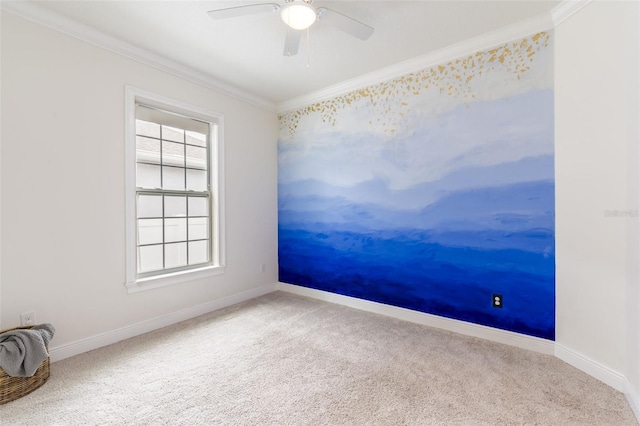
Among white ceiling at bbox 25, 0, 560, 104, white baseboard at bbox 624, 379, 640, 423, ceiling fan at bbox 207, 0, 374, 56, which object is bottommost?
white baseboard at bbox 624, 379, 640, 423

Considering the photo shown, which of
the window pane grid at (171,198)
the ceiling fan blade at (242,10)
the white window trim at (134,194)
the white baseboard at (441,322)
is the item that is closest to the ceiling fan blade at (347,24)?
the ceiling fan blade at (242,10)

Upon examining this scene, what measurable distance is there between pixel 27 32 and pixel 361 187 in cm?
313

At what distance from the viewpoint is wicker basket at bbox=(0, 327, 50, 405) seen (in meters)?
1.73

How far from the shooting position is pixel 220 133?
340 centimetres

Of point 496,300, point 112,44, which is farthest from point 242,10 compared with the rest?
point 496,300

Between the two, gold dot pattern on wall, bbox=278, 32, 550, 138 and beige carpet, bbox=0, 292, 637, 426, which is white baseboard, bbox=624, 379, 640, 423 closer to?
beige carpet, bbox=0, 292, 637, 426

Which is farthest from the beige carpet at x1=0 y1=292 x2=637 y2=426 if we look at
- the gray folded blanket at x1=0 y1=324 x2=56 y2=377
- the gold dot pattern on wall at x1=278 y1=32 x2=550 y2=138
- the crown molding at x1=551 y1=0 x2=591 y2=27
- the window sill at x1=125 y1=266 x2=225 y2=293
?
the crown molding at x1=551 y1=0 x2=591 y2=27

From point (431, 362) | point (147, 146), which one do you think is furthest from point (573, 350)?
point (147, 146)

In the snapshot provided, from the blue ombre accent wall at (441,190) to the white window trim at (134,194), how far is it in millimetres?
1068

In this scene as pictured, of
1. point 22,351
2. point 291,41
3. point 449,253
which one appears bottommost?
point 22,351

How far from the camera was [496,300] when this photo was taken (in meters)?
2.54

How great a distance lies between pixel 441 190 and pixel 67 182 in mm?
3273

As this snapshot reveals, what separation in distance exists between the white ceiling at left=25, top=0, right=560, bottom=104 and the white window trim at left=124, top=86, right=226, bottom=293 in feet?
1.48

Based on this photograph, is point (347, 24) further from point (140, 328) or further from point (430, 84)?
point (140, 328)
